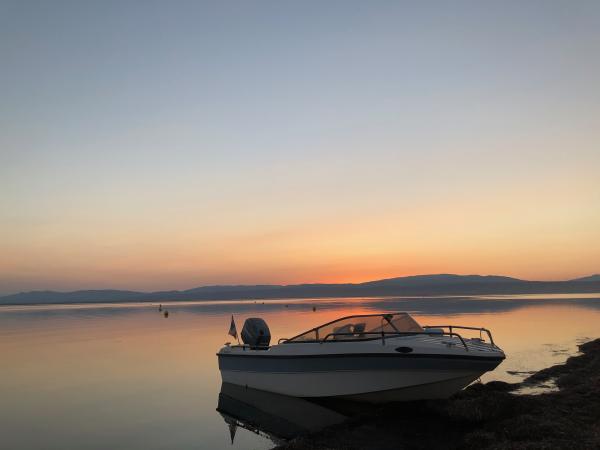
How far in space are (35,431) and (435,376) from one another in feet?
32.0

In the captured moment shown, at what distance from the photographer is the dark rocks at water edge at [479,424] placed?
345 inches

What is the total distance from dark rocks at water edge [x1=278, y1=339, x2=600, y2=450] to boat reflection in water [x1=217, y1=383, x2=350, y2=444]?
1.20 metres

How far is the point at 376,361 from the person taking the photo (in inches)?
463

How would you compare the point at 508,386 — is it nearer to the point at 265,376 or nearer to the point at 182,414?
the point at 265,376

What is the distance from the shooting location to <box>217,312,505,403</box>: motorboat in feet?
36.8

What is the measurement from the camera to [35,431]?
494 inches

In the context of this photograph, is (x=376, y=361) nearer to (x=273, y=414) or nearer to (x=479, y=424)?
(x=479, y=424)

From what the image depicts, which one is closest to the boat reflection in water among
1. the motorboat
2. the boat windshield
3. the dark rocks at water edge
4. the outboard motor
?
the motorboat

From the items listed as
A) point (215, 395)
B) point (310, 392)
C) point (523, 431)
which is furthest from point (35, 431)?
point (523, 431)

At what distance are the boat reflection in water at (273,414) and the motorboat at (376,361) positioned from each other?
347mm

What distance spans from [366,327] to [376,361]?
4.17ft

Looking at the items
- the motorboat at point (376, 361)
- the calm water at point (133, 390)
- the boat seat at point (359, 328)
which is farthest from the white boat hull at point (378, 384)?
the boat seat at point (359, 328)

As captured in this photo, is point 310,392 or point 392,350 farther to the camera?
point 310,392

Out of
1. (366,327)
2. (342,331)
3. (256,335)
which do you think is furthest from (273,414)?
(366,327)
